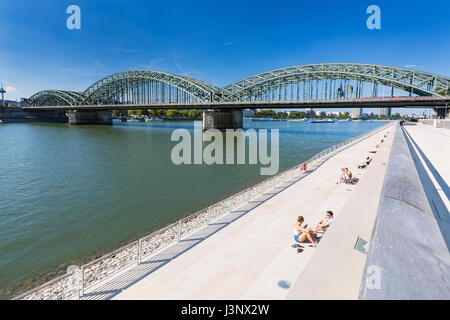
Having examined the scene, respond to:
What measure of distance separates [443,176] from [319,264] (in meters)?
14.7

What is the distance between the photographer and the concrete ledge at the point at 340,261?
11.3 feet

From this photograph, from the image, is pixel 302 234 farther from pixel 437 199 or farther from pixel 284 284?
pixel 437 199

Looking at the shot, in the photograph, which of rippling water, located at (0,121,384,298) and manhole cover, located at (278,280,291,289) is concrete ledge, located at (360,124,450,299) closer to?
manhole cover, located at (278,280,291,289)

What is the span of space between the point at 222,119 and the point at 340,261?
77610 millimetres

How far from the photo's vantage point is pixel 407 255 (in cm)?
258

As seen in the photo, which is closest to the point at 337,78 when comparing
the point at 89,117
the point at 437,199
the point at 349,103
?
the point at 349,103

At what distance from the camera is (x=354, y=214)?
6.99 m

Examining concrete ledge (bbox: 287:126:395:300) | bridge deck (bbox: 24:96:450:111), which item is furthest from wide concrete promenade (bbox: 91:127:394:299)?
bridge deck (bbox: 24:96:450:111)

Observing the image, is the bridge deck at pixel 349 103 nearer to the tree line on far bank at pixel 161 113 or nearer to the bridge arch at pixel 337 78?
the bridge arch at pixel 337 78

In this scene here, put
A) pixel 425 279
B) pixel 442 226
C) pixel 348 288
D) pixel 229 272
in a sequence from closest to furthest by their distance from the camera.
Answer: pixel 425 279 → pixel 348 288 → pixel 229 272 → pixel 442 226
